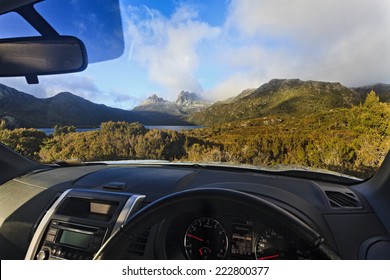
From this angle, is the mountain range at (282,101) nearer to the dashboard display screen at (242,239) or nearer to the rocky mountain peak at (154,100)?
the rocky mountain peak at (154,100)

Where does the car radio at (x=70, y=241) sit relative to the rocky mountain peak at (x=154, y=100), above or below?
below

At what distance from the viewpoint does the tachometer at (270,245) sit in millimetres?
1967

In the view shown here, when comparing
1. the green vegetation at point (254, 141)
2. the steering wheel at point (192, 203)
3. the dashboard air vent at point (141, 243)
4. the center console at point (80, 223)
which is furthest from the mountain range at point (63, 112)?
the steering wheel at point (192, 203)

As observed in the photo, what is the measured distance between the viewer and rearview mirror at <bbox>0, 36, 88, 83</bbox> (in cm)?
267

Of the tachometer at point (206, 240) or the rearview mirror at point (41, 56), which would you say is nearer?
the tachometer at point (206, 240)

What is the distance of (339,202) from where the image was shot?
2562 mm

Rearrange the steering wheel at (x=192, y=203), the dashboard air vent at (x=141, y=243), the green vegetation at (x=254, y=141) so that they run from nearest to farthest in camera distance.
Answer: the steering wheel at (x=192, y=203)
the dashboard air vent at (x=141, y=243)
the green vegetation at (x=254, y=141)

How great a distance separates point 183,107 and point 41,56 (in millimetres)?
2344

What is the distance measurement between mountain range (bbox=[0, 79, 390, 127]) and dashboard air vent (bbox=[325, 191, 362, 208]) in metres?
1.58

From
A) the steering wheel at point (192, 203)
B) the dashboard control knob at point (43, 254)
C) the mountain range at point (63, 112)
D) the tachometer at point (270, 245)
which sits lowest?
the dashboard control knob at point (43, 254)

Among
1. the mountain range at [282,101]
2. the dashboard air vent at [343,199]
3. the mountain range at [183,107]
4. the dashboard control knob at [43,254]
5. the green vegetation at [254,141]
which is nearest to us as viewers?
the dashboard air vent at [343,199]

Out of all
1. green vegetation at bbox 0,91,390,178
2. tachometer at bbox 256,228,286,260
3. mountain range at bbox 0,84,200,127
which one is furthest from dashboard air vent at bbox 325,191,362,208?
mountain range at bbox 0,84,200,127

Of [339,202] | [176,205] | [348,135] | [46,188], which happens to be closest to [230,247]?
[176,205]

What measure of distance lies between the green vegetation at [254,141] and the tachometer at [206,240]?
5.10 feet
